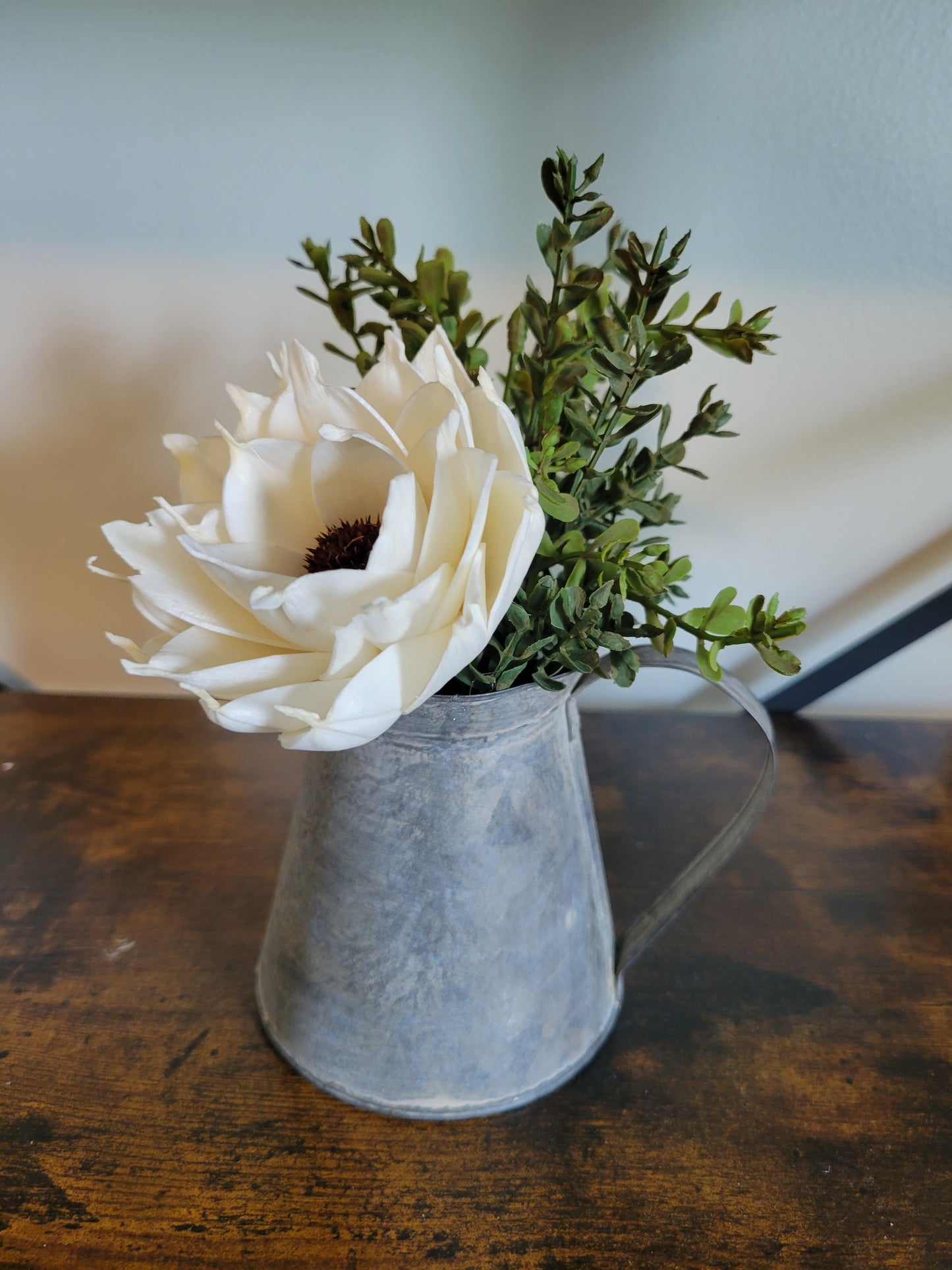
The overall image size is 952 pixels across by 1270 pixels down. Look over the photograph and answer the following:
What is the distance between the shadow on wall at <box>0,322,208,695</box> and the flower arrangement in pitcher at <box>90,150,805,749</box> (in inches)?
12.2

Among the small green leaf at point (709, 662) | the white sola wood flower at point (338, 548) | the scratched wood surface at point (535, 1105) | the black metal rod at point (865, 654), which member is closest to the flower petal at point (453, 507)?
the white sola wood flower at point (338, 548)

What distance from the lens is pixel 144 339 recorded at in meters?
0.59

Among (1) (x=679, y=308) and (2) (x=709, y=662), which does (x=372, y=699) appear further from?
(1) (x=679, y=308)

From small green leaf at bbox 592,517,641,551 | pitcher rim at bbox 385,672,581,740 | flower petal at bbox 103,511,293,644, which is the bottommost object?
pitcher rim at bbox 385,672,581,740

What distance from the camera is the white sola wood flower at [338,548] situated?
10.4 inches

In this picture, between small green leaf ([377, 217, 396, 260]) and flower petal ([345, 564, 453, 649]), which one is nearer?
flower petal ([345, 564, 453, 649])

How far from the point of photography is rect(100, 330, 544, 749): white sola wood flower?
0.26 meters

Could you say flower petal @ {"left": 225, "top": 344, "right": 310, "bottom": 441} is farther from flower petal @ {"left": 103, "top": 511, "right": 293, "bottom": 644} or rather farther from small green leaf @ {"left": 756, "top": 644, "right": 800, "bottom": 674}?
small green leaf @ {"left": 756, "top": 644, "right": 800, "bottom": 674}

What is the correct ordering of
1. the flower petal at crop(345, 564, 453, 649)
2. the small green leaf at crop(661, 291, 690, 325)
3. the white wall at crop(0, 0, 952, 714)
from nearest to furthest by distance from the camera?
1. the flower petal at crop(345, 564, 453, 649)
2. the small green leaf at crop(661, 291, 690, 325)
3. the white wall at crop(0, 0, 952, 714)

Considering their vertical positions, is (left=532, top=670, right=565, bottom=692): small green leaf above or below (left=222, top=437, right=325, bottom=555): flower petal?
below

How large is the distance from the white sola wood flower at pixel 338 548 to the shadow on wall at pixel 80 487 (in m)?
0.31

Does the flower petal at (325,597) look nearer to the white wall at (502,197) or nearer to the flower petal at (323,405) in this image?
the flower petal at (323,405)

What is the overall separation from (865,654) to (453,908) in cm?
45

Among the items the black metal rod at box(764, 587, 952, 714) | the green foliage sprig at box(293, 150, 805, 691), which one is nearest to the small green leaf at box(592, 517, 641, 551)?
the green foliage sprig at box(293, 150, 805, 691)
